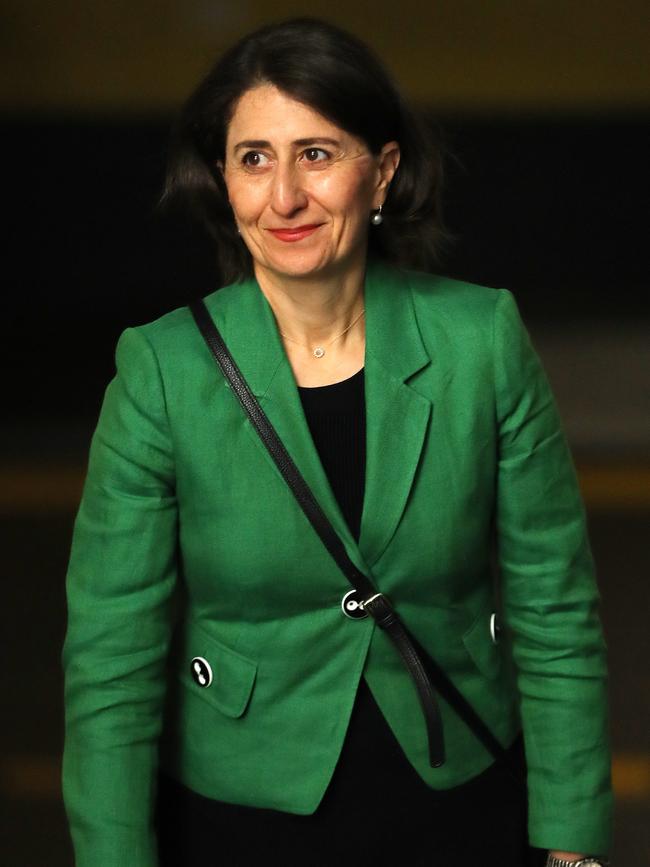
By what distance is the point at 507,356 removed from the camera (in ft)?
8.38

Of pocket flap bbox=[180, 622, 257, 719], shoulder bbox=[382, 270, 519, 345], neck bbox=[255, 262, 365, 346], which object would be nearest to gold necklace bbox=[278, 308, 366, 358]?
neck bbox=[255, 262, 365, 346]

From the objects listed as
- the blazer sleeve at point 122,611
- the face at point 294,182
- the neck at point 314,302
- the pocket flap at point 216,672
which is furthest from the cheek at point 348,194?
the pocket flap at point 216,672

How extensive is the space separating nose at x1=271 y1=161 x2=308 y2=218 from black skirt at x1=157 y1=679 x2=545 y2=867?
27.7 inches

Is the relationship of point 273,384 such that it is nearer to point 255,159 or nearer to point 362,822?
point 255,159

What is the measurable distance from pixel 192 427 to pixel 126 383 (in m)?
0.12

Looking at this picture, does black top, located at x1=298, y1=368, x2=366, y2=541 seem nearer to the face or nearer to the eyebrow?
the face

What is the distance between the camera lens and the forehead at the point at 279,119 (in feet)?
8.02

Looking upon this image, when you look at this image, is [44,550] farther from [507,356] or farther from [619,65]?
[619,65]

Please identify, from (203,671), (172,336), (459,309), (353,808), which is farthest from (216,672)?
(459,309)

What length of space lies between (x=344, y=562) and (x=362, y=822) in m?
0.40

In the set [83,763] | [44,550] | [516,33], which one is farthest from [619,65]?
[83,763]

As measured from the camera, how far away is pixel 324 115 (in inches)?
96.6

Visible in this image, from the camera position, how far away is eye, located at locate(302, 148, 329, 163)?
248 cm

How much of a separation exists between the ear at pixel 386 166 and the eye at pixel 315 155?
135 mm
